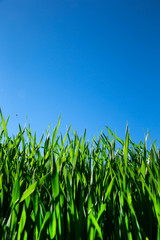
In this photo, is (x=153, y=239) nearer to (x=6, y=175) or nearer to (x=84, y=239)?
(x=84, y=239)

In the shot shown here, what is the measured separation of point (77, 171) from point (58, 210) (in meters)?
0.19

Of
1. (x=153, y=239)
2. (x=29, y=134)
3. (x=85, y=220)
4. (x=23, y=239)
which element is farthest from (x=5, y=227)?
(x=29, y=134)

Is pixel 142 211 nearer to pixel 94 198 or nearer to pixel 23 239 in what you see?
pixel 94 198

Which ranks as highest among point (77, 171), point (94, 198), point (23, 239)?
point (77, 171)

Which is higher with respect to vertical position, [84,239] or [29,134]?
[29,134]

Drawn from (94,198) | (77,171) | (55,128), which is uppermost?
(55,128)

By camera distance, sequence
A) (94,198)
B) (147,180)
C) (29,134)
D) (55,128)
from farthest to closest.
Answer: (29,134)
(55,128)
(147,180)
(94,198)

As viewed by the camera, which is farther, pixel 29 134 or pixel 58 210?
pixel 29 134

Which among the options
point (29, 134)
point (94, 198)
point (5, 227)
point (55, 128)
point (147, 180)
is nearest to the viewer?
point (5, 227)

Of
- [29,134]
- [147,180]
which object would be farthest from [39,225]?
[29,134]

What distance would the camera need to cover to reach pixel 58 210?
672 mm

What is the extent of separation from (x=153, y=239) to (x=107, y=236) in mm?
151

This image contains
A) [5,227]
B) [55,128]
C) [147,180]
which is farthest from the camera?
[55,128]

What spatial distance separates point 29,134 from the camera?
4.41 ft
